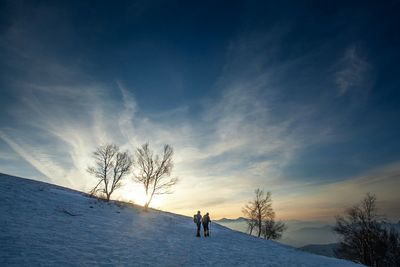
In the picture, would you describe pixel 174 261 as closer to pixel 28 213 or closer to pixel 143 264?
pixel 143 264

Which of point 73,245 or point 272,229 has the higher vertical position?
point 272,229

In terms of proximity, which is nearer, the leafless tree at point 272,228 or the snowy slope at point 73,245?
the snowy slope at point 73,245

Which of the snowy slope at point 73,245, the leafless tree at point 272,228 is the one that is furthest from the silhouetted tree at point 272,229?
the snowy slope at point 73,245

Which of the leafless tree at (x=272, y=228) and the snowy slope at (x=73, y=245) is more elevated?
the leafless tree at (x=272, y=228)

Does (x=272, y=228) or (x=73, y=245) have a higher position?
(x=272, y=228)

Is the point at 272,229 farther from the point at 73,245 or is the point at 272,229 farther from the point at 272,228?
the point at 73,245

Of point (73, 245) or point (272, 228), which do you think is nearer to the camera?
point (73, 245)

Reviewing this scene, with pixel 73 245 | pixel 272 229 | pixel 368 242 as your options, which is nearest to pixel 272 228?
pixel 272 229

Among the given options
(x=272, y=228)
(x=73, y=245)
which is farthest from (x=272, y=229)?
(x=73, y=245)

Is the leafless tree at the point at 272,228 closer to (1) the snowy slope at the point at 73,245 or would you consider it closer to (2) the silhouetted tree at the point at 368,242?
(2) the silhouetted tree at the point at 368,242

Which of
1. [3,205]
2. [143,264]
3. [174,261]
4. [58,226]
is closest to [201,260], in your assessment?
[174,261]

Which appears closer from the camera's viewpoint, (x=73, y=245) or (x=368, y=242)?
(x=73, y=245)

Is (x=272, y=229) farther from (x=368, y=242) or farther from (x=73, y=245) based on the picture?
(x=73, y=245)

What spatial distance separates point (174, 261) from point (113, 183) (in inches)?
1364
